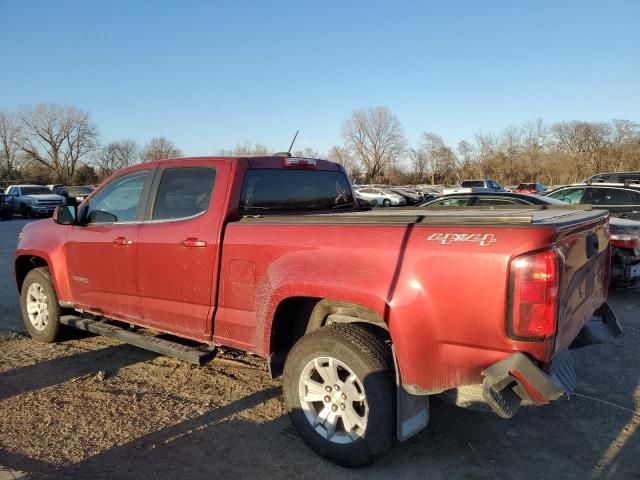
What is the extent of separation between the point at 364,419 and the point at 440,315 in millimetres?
828

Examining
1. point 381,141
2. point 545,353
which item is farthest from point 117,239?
point 381,141

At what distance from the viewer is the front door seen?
14.5 feet

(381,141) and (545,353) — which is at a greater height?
(381,141)

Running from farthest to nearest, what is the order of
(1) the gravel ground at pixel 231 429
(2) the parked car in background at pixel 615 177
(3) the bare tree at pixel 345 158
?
(3) the bare tree at pixel 345 158 → (2) the parked car in background at pixel 615 177 → (1) the gravel ground at pixel 231 429

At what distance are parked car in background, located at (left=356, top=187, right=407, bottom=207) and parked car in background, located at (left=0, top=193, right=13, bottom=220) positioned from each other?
24692 millimetres

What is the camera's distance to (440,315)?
2.65 meters

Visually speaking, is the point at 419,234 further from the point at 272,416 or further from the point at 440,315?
the point at 272,416

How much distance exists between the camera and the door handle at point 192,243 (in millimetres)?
3774

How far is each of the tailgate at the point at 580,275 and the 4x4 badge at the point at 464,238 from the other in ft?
1.15

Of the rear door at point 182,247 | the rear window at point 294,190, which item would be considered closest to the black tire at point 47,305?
the rear door at point 182,247

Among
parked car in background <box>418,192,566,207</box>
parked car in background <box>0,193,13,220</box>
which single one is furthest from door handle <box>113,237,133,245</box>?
parked car in background <box>0,193,13,220</box>

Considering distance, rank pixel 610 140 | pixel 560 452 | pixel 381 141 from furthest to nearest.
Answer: pixel 381 141, pixel 610 140, pixel 560 452

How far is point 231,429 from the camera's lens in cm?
363

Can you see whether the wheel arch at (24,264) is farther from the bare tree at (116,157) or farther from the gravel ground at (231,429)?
the bare tree at (116,157)
